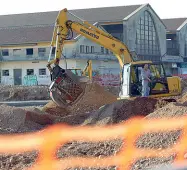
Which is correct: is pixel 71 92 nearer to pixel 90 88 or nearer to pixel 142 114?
pixel 90 88

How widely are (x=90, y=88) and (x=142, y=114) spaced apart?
5.10m

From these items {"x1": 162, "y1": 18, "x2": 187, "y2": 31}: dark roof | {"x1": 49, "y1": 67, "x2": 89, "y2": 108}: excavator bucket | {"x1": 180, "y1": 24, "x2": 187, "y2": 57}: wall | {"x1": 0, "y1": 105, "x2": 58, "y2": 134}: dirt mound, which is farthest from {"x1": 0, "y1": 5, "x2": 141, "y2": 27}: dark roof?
{"x1": 0, "y1": 105, "x2": 58, "y2": 134}: dirt mound

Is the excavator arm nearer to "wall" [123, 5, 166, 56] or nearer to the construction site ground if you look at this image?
the construction site ground

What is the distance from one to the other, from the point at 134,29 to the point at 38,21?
550 inches

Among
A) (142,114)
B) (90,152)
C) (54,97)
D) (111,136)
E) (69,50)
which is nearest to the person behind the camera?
(90,152)

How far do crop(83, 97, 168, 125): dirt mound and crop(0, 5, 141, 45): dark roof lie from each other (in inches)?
1855

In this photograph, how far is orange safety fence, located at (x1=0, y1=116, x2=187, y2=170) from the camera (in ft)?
31.8

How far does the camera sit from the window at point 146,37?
75125 mm

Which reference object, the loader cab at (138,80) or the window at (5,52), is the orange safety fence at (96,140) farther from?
the window at (5,52)

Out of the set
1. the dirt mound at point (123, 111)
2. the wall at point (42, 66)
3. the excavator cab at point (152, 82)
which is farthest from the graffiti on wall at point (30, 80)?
the dirt mound at point (123, 111)

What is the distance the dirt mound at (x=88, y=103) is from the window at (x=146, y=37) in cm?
5296

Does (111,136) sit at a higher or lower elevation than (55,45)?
lower

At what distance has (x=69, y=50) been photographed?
63.3m

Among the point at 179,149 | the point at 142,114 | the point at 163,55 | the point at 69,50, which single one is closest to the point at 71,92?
the point at 142,114
